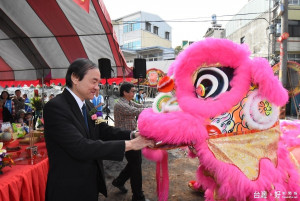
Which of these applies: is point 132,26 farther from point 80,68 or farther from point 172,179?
point 80,68

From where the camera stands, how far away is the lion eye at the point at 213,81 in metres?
1.50

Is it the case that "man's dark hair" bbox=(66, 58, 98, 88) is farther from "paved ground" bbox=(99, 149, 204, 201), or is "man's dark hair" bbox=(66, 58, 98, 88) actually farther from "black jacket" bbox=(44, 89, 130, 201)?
"paved ground" bbox=(99, 149, 204, 201)

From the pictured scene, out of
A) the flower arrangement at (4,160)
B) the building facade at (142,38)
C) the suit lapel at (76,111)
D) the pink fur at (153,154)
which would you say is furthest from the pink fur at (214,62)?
the building facade at (142,38)

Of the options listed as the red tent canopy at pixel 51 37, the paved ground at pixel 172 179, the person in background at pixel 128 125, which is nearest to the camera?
the person in background at pixel 128 125

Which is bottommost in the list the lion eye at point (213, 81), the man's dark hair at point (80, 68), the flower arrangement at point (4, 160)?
the flower arrangement at point (4, 160)

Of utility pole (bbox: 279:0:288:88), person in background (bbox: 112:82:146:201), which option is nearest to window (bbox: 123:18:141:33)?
utility pole (bbox: 279:0:288:88)

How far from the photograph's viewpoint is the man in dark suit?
4.32 ft

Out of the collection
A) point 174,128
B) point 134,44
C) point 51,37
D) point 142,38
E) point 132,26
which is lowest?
point 174,128

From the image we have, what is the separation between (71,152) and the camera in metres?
1.32

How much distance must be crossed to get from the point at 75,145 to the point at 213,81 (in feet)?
3.22

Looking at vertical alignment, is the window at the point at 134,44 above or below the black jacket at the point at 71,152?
above

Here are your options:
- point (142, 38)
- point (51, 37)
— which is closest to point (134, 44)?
point (142, 38)

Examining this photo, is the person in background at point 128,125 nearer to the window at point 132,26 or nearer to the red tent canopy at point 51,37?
the red tent canopy at point 51,37

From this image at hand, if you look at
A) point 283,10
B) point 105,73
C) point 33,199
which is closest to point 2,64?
point 105,73
